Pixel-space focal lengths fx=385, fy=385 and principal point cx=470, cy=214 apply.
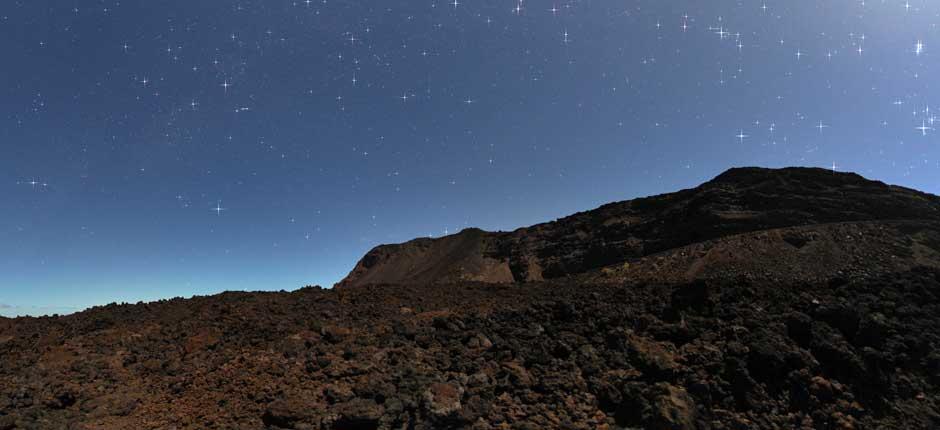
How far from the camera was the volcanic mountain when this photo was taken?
5.33 metres

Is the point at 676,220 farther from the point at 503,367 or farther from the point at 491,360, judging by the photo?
the point at 503,367

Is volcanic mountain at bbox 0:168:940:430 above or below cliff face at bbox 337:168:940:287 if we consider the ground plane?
below

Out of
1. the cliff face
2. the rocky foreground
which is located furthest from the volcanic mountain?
the cliff face

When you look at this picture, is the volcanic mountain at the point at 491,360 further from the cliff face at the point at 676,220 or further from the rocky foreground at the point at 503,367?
the cliff face at the point at 676,220

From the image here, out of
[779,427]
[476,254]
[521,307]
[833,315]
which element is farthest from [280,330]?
[476,254]

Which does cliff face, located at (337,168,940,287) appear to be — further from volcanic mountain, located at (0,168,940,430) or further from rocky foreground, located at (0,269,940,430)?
rocky foreground, located at (0,269,940,430)

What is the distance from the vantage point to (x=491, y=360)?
6777 mm

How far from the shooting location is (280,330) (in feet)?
26.5

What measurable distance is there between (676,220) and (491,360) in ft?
106

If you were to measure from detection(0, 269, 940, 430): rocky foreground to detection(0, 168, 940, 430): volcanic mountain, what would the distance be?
0.11 feet

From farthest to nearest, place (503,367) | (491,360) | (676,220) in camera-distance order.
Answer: (676,220) < (491,360) < (503,367)

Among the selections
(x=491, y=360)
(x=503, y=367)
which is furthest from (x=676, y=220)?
(x=503, y=367)

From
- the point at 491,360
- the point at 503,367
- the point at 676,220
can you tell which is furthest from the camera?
the point at 676,220

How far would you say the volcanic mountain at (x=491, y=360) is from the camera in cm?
533
